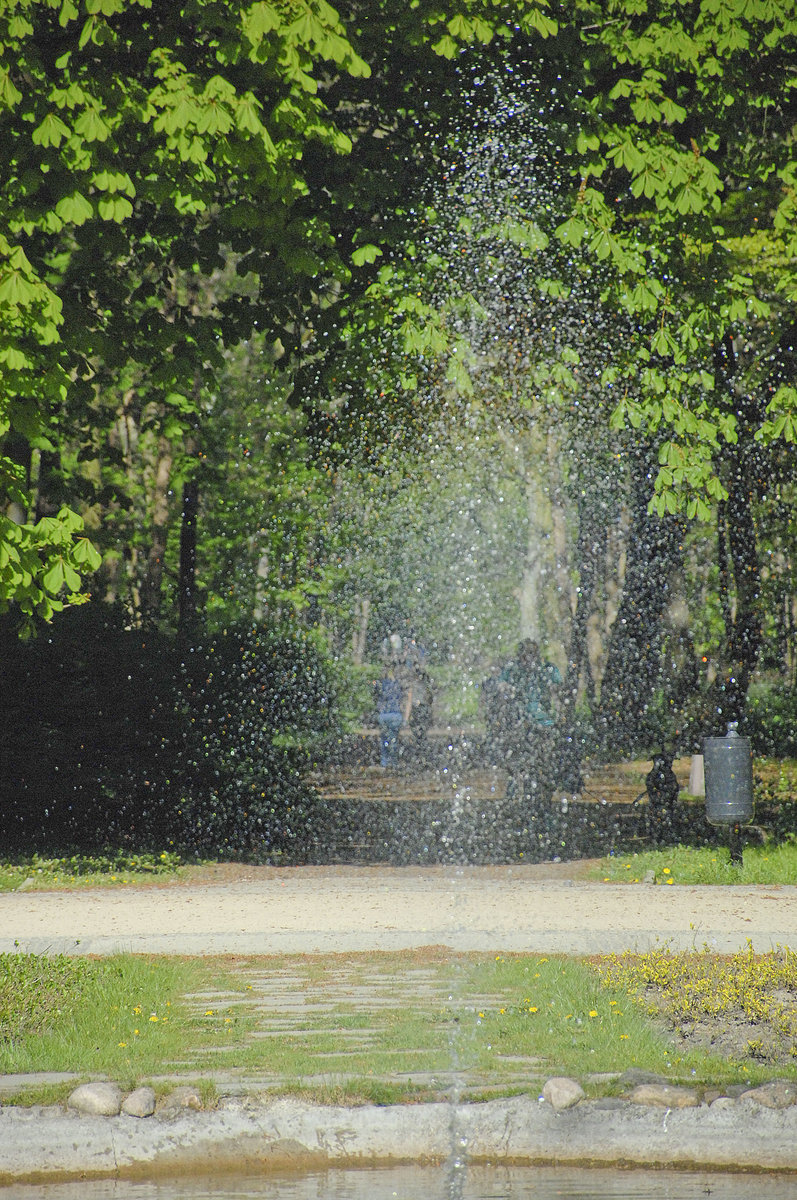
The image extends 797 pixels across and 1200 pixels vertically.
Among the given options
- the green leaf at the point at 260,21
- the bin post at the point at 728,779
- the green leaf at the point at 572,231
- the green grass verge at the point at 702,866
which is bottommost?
the green grass verge at the point at 702,866

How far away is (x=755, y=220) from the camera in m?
11.6

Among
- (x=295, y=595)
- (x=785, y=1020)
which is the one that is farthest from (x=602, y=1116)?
(x=295, y=595)

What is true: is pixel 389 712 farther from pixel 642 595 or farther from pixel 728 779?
pixel 728 779

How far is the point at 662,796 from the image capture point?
533 inches

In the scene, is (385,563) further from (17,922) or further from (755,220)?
(17,922)

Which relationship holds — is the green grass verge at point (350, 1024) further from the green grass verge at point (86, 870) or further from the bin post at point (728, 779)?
the green grass verge at point (86, 870)

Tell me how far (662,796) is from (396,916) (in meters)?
5.88

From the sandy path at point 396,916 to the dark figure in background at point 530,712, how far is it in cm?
493

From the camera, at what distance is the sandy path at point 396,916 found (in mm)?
7355

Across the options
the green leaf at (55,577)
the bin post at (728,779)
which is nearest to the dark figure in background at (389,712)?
the bin post at (728,779)

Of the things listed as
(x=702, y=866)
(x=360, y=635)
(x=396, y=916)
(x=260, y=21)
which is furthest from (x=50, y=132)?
(x=360, y=635)

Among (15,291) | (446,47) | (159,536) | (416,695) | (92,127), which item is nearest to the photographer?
(15,291)

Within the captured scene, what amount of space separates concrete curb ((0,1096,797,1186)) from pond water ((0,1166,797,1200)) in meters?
0.04

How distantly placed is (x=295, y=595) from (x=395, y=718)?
2.72m
